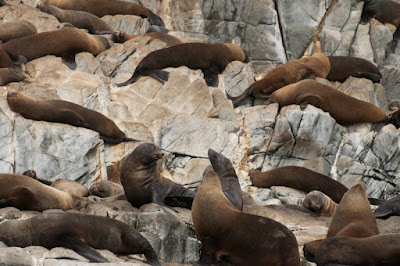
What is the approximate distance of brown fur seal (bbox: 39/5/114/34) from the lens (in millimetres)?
26672

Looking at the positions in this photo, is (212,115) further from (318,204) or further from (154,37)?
(318,204)

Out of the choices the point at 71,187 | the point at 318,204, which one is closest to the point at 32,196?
the point at 71,187

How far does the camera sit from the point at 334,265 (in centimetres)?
1266

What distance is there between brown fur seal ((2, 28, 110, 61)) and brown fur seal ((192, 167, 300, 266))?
36.1ft

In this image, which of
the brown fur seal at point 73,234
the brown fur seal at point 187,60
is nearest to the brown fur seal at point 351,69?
the brown fur seal at point 187,60

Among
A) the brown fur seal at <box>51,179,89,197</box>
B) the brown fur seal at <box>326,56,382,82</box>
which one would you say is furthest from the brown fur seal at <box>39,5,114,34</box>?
the brown fur seal at <box>51,179,89,197</box>

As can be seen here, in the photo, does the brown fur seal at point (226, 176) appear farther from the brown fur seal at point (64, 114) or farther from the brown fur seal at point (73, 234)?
the brown fur seal at point (64, 114)

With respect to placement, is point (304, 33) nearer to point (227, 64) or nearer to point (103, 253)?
point (227, 64)

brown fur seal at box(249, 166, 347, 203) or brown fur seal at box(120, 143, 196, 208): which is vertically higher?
brown fur seal at box(120, 143, 196, 208)

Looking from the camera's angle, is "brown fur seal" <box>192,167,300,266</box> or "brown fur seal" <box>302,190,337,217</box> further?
"brown fur seal" <box>302,190,337,217</box>

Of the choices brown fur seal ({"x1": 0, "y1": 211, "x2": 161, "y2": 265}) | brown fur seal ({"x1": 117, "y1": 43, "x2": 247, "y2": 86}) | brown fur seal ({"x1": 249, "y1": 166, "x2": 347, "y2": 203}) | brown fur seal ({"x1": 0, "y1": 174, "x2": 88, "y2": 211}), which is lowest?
brown fur seal ({"x1": 249, "y1": 166, "x2": 347, "y2": 203})

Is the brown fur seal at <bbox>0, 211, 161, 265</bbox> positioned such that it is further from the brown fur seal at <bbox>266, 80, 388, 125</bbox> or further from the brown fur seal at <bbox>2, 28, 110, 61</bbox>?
the brown fur seal at <bbox>2, 28, 110, 61</bbox>

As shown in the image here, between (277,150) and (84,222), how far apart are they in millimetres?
10199

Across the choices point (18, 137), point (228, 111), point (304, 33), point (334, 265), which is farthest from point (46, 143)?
point (304, 33)
